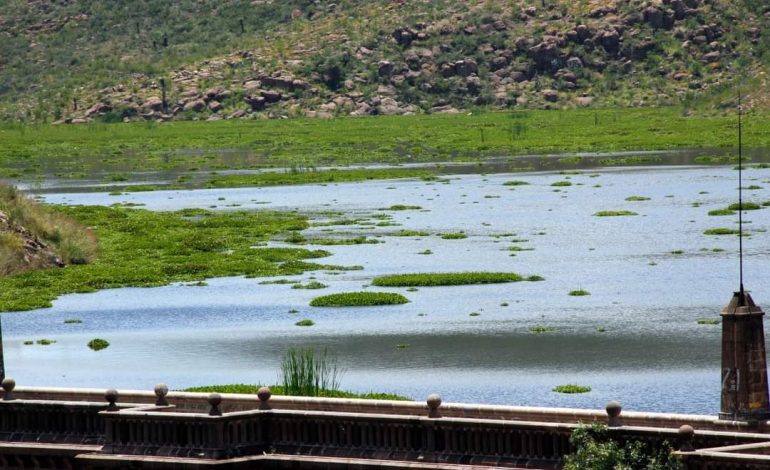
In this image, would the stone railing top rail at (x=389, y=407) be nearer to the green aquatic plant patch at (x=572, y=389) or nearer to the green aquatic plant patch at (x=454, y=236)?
the green aquatic plant patch at (x=572, y=389)

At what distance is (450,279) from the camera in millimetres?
69562

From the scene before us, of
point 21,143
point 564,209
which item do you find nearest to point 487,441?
point 564,209

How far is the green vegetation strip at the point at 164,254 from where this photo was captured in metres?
72.6

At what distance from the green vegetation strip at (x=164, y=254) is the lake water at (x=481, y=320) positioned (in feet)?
5.81

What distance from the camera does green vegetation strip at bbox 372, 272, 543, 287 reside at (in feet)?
227

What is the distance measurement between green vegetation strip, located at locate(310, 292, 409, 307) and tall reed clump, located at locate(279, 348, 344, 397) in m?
10.4

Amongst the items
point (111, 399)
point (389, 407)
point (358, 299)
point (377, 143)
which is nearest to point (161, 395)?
point (111, 399)

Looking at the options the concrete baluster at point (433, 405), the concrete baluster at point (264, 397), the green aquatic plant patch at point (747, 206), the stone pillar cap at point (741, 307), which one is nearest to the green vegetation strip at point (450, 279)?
the green aquatic plant patch at point (747, 206)

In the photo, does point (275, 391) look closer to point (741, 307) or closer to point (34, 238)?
point (741, 307)

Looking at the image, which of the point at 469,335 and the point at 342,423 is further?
the point at 469,335

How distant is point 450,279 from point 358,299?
625 centimetres

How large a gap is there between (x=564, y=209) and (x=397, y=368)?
1967 inches

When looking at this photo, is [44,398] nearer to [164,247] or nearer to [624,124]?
[164,247]

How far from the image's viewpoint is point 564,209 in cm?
9894
